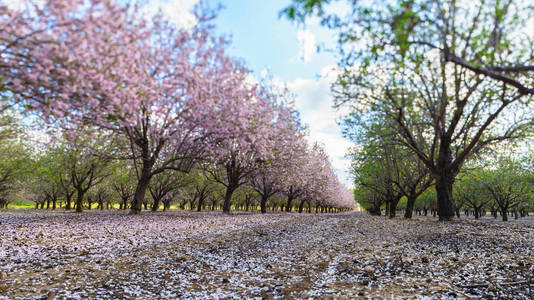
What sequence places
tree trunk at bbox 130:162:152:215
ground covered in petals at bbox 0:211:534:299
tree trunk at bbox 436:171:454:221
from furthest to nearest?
tree trunk at bbox 130:162:152:215 < tree trunk at bbox 436:171:454:221 < ground covered in petals at bbox 0:211:534:299

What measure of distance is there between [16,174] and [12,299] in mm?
39675

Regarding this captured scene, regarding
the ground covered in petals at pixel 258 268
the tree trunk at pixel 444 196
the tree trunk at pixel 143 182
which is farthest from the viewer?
the tree trunk at pixel 143 182

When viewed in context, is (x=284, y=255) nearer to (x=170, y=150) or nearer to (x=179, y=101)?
(x=179, y=101)

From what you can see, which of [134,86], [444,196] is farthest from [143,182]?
[444,196]

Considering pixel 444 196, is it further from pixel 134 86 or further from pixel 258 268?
pixel 134 86

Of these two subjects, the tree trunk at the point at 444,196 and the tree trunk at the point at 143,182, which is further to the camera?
the tree trunk at the point at 143,182

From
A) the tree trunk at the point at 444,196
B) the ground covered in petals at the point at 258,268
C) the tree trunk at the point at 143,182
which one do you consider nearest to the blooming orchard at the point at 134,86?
the tree trunk at the point at 143,182

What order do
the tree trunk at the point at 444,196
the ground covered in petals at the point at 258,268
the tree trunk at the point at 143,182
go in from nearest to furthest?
the ground covered in petals at the point at 258,268 → the tree trunk at the point at 444,196 → the tree trunk at the point at 143,182

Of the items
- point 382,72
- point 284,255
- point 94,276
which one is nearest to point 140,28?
point 94,276

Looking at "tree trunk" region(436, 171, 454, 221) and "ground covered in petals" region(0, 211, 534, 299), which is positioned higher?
"tree trunk" region(436, 171, 454, 221)

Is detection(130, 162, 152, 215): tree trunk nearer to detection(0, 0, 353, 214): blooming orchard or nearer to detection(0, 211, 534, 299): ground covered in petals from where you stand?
detection(0, 0, 353, 214): blooming orchard

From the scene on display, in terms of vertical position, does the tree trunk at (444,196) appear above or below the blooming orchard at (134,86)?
below

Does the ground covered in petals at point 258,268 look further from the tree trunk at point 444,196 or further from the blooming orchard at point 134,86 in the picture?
the tree trunk at point 444,196

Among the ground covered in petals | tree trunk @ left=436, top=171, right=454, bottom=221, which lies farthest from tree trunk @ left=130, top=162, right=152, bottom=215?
tree trunk @ left=436, top=171, right=454, bottom=221
